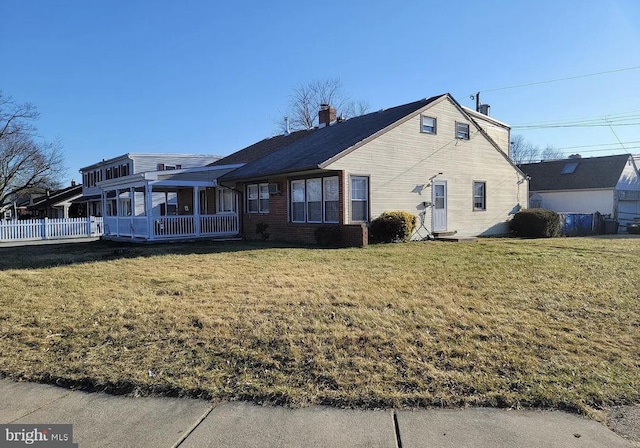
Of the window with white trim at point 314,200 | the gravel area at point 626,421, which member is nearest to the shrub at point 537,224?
the window with white trim at point 314,200

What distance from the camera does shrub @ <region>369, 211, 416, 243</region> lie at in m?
14.7

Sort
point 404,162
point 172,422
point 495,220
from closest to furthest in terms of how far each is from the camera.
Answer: point 172,422 → point 404,162 → point 495,220

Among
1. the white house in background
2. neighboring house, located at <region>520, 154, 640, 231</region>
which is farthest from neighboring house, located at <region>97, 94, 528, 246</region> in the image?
the white house in background

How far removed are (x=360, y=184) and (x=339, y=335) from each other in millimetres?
10740

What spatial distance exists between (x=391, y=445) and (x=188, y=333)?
9.36 feet

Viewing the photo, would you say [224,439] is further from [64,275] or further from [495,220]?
[495,220]

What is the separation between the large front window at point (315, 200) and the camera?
49.3ft

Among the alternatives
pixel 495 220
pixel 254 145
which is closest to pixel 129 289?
pixel 495 220

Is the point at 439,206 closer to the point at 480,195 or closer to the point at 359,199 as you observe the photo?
the point at 480,195

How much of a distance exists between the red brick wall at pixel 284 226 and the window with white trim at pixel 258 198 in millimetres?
245

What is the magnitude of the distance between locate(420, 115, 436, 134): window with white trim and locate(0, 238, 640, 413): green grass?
30.5 ft

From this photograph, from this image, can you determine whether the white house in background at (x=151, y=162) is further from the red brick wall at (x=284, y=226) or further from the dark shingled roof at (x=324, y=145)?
the red brick wall at (x=284, y=226)

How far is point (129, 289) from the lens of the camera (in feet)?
23.8

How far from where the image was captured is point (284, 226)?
54.6 ft
